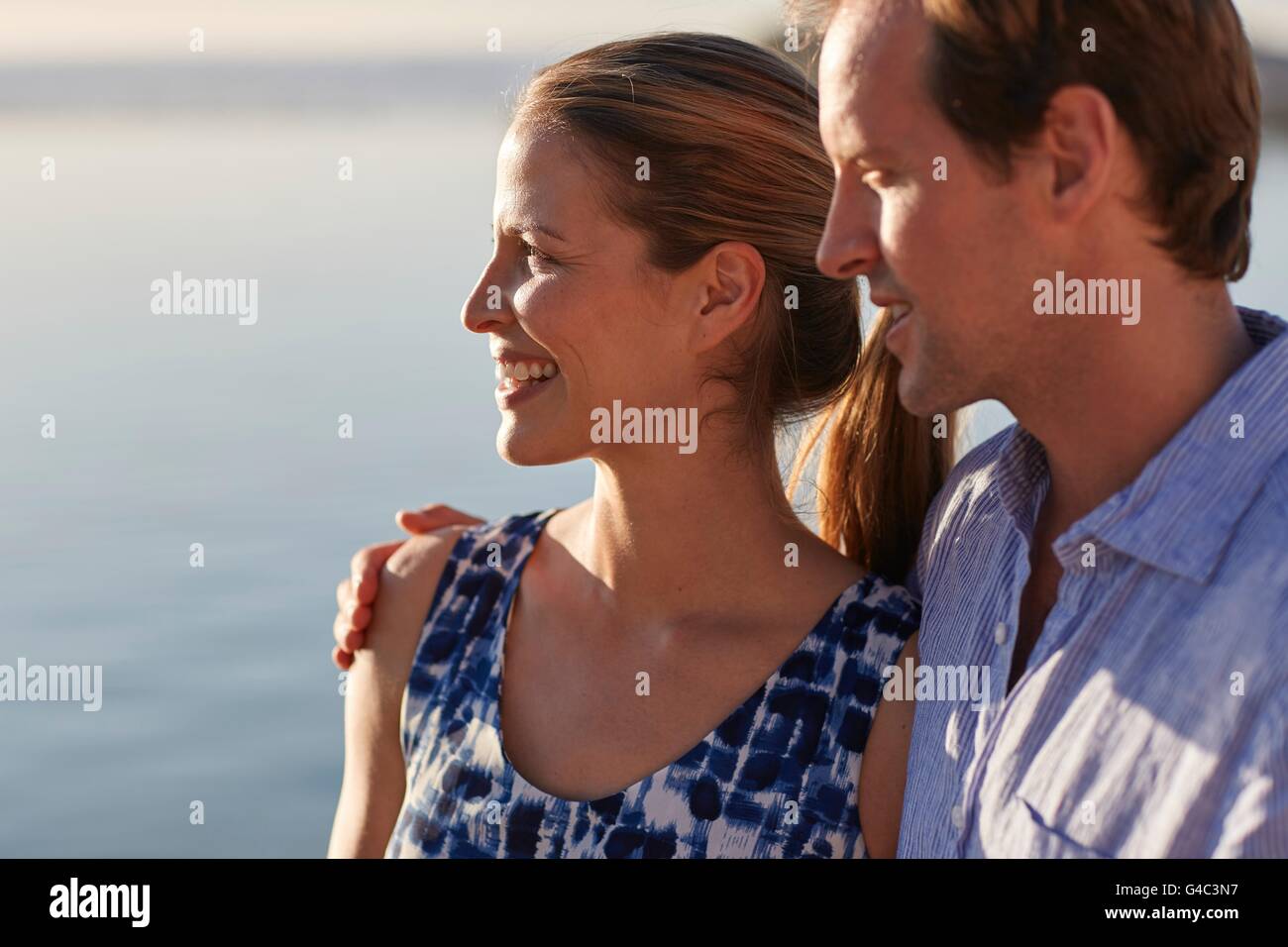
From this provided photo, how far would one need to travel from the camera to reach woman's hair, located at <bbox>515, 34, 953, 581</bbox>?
6.37ft

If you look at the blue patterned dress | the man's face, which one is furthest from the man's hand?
the man's face

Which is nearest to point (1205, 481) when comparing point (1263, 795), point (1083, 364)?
point (1083, 364)

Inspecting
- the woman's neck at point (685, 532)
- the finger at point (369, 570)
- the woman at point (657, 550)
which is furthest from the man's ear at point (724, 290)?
the finger at point (369, 570)

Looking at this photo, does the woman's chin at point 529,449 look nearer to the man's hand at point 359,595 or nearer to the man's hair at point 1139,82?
the man's hand at point 359,595

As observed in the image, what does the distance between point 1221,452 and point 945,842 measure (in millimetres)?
480

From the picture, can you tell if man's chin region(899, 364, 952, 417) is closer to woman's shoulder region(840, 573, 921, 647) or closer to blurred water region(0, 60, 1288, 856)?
woman's shoulder region(840, 573, 921, 647)

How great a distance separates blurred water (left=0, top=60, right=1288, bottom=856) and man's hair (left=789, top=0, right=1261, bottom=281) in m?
0.85

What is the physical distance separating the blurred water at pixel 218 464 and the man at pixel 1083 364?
0.80m

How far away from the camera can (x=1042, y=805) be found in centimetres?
151

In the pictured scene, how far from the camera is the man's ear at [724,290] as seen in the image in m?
1.97

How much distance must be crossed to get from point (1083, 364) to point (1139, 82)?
0.92 ft
